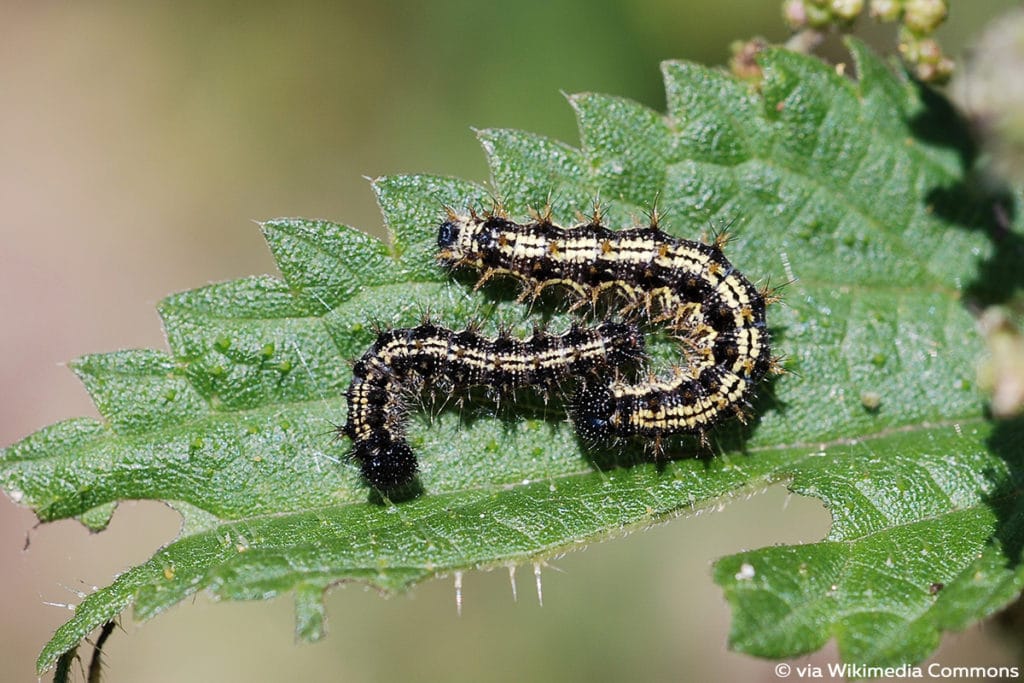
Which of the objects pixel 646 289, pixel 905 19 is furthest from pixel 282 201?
pixel 905 19

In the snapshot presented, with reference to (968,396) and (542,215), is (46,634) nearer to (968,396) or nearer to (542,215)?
(542,215)

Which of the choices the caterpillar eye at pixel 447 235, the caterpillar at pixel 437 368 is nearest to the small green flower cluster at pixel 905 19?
the caterpillar at pixel 437 368

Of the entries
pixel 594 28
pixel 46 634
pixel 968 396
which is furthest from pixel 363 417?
pixel 46 634

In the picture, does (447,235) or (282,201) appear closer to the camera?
(447,235)

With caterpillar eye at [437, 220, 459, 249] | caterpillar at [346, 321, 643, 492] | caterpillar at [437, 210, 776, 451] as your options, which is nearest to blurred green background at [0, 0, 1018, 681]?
caterpillar at [437, 210, 776, 451]

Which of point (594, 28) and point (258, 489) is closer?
point (258, 489)

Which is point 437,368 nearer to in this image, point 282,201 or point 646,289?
point 646,289
